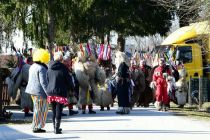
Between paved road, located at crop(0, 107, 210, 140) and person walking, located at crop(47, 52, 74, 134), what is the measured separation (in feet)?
1.56

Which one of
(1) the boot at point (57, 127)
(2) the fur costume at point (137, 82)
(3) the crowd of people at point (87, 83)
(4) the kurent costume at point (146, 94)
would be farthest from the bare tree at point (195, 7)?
(1) the boot at point (57, 127)

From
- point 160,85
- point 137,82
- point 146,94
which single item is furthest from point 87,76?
point 146,94

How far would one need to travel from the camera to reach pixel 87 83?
17.9 metres

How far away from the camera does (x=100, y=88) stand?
18625mm

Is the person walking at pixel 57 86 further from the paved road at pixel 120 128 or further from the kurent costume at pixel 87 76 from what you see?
the kurent costume at pixel 87 76

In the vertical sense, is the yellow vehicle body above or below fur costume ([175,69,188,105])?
above

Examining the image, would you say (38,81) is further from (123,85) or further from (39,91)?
(123,85)

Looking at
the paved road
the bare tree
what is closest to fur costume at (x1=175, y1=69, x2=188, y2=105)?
the bare tree

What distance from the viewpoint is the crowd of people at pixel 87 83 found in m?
13.1

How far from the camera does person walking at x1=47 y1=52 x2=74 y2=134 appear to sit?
1289cm

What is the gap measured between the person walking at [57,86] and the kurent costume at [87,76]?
14.7 ft

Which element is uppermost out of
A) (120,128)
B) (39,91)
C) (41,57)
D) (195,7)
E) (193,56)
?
(195,7)

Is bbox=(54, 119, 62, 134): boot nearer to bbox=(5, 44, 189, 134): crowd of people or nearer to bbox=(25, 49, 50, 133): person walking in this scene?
bbox=(5, 44, 189, 134): crowd of people

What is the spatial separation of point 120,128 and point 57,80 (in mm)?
2256
